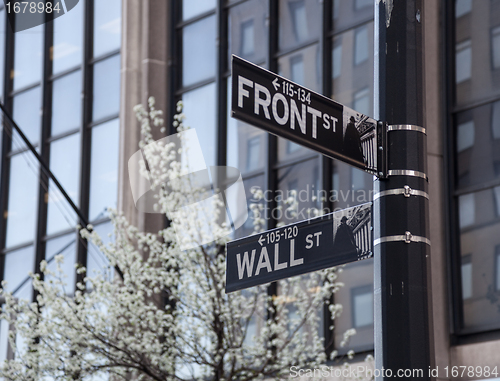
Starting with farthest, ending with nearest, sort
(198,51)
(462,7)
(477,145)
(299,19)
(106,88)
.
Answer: (106,88), (198,51), (299,19), (462,7), (477,145)

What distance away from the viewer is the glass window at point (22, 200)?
15789 millimetres

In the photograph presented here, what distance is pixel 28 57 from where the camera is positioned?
55.7 ft

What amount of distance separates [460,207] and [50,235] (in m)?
8.68

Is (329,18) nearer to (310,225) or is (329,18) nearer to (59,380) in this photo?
(59,380)

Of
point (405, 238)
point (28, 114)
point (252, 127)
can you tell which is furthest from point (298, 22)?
point (405, 238)

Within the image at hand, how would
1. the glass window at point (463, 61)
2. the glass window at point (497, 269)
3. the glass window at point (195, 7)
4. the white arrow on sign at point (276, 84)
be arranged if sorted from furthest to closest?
the glass window at point (195, 7) → the glass window at point (463, 61) → the glass window at point (497, 269) → the white arrow on sign at point (276, 84)

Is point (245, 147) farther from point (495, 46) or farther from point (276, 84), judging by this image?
point (276, 84)

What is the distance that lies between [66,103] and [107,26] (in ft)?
5.77

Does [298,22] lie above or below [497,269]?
above

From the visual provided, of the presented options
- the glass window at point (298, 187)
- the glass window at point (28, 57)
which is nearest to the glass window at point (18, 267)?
the glass window at point (28, 57)

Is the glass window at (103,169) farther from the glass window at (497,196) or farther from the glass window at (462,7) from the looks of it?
the glass window at (497,196)

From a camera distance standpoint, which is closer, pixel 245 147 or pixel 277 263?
pixel 277 263

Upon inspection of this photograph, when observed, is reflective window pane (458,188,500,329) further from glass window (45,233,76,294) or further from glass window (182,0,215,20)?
glass window (45,233,76,294)

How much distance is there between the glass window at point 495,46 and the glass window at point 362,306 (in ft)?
10.2
